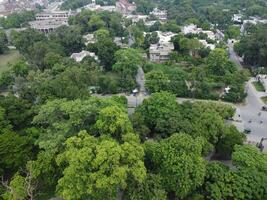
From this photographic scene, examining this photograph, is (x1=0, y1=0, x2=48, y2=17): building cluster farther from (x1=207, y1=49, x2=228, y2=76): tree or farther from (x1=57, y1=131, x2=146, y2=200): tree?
(x1=57, y1=131, x2=146, y2=200): tree

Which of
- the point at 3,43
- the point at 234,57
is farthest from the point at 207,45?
the point at 3,43

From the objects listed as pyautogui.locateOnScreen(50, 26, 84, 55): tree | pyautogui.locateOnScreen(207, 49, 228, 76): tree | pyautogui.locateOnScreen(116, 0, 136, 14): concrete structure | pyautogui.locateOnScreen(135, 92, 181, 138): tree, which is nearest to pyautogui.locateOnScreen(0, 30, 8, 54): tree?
pyautogui.locateOnScreen(50, 26, 84, 55): tree

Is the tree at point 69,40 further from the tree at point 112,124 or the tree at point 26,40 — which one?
the tree at point 112,124

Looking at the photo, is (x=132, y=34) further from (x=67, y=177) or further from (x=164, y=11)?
(x=67, y=177)

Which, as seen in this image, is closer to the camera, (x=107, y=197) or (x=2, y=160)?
(x=107, y=197)

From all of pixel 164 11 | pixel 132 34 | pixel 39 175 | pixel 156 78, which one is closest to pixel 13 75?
pixel 156 78
